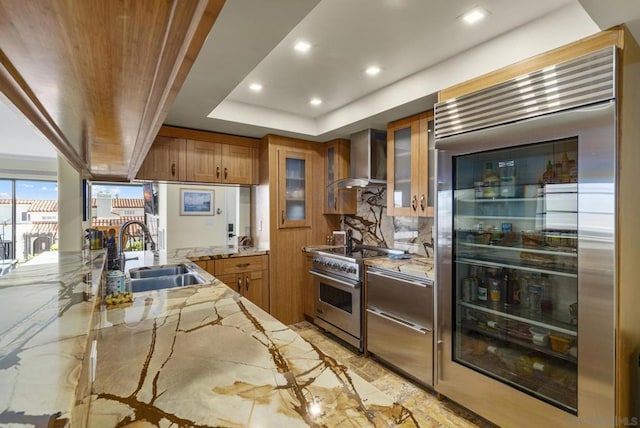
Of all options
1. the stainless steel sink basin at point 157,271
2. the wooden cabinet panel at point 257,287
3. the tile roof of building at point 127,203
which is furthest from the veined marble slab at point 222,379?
the tile roof of building at point 127,203

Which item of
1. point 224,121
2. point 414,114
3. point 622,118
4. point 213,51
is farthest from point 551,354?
point 224,121

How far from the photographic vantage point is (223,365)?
0.90m

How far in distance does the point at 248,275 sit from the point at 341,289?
104 centimetres

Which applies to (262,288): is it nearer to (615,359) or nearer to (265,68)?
(265,68)

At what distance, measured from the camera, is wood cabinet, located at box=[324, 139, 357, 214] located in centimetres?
363

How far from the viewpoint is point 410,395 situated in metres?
2.20

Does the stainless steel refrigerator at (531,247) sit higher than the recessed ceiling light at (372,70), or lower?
lower

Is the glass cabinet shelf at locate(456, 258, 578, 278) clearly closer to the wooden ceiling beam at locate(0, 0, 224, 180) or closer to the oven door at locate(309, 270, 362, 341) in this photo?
the oven door at locate(309, 270, 362, 341)

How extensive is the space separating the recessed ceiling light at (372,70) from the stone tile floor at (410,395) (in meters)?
2.22

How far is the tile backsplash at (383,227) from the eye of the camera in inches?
119

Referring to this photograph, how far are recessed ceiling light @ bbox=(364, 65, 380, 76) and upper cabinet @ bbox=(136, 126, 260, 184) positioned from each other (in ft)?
5.81

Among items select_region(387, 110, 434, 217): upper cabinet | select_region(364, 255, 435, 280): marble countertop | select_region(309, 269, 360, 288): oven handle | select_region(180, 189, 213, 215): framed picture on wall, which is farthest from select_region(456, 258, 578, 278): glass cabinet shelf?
select_region(180, 189, 213, 215): framed picture on wall

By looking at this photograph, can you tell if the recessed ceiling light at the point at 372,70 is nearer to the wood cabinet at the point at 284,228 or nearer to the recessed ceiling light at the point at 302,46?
the recessed ceiling light at the point at 302,46

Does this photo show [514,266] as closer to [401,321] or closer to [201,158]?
[401,321]
